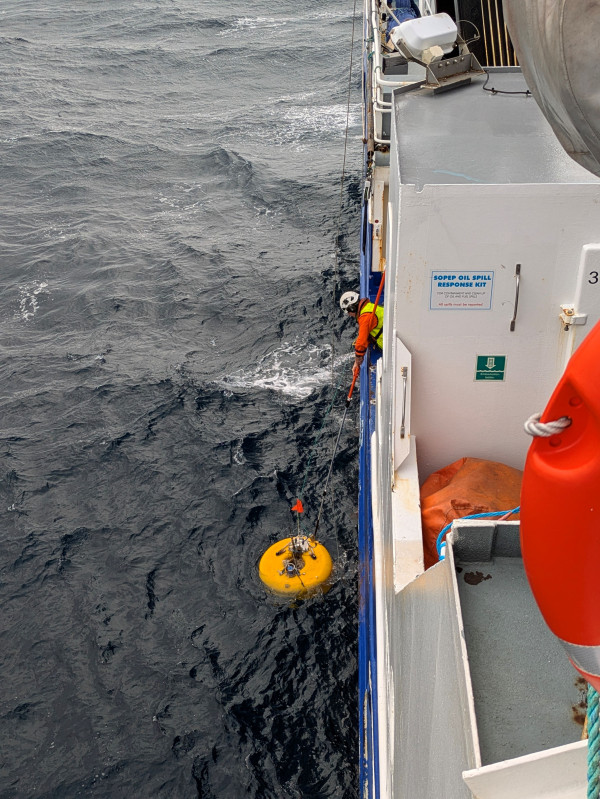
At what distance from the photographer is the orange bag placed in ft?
19.0

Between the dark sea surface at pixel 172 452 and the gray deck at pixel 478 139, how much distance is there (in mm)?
6817

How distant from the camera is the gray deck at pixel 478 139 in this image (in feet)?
17.8

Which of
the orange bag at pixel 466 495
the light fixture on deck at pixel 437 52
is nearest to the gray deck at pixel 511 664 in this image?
the orange bag at pixel 466 495

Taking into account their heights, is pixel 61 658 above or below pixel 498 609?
below

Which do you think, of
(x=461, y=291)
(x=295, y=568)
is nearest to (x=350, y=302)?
(x=295, y=568)

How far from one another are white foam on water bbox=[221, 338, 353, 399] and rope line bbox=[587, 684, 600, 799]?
13136 millimetres

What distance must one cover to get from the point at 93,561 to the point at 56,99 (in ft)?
89.6

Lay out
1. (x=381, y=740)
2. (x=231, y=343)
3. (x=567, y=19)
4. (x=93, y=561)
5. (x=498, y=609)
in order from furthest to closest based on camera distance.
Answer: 1. (x=231, y=343)
2. (x=93, y=561)
3. (x=381, y=740)
4. (x=498, y=609)
5. (x=567, y=19)

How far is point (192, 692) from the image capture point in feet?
32.6

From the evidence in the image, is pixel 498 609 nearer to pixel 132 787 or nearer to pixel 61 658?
pixel 132 787

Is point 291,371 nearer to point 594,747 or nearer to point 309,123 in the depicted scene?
point 594,747

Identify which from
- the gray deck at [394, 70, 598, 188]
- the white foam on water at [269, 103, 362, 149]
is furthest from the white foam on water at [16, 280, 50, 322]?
the gray deck at [394, 70, 598, 188]

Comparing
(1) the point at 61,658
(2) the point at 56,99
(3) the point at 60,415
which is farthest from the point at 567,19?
(2) the point at 56,99

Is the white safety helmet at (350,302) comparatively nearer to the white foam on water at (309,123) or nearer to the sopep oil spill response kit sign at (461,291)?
the sopep oil spill response kit sign at (461,291)
